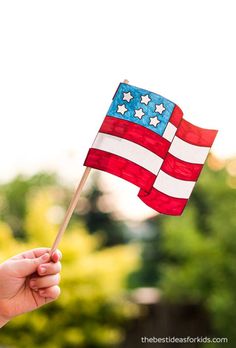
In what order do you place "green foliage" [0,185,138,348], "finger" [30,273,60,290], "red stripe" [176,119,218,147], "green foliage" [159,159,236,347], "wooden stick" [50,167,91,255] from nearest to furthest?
"wooden stick" [50,167,91,255], "finger" [30,273,60,290], "red stripe" [176,119,218,147], "green foliage" [159,159,236,347], "green foliage" [0,185,138,348]

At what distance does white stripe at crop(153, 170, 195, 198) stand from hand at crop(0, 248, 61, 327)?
420 millimetres

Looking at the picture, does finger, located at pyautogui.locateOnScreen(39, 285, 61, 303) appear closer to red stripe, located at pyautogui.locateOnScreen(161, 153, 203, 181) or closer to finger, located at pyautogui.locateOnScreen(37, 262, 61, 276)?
finger, located at pyautogui.locateOnScreen(37, 262, 61, 276)

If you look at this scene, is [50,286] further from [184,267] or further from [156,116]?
[184,267]

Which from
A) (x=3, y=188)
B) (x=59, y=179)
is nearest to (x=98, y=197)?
(x=59, y=179)

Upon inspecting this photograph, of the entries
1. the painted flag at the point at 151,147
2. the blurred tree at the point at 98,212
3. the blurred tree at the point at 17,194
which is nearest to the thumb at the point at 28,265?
the painted flag at the point at 151,147

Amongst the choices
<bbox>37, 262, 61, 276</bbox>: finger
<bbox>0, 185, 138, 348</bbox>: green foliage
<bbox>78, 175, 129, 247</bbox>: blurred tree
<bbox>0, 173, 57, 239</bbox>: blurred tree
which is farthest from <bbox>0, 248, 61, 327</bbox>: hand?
<bbox>78, 175, 129, 247</bbox>: blurred tree

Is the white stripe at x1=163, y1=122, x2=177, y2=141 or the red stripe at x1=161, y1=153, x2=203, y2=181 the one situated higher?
the white stripe at x1=163, y1=122, x2=177, y2=141

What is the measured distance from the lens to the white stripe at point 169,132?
7.26ft

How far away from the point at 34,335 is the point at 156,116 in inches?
202

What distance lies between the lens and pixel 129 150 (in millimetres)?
2176

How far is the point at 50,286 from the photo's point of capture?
2.07 metres

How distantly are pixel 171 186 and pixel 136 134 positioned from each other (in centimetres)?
21

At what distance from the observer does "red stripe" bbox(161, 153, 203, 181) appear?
2.23 meters

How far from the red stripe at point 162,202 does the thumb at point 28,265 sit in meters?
0.40
